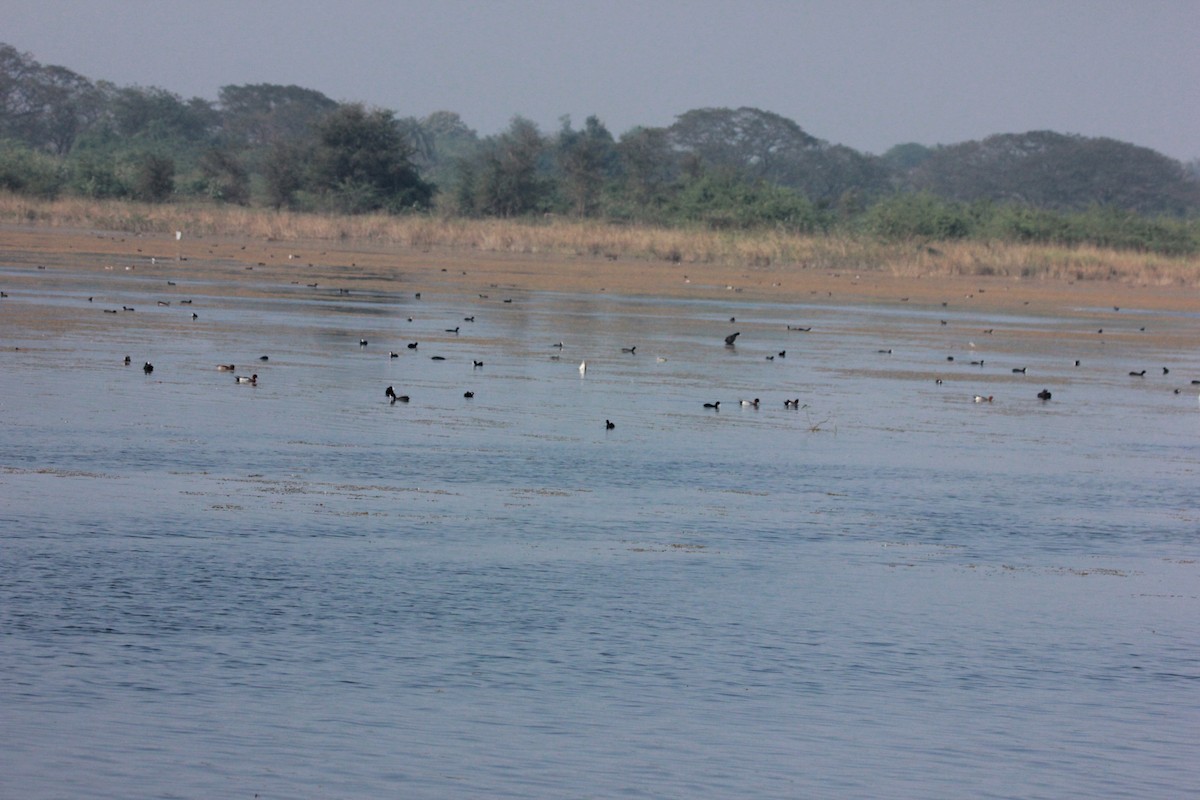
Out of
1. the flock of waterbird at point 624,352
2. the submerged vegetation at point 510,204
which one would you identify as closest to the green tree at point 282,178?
the submerged vegetation at point 510,204

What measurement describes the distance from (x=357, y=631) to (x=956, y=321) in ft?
86.9

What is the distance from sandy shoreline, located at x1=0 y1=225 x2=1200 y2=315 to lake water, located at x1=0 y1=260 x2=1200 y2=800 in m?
18.3

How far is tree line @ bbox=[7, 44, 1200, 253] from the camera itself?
5794 centimetres

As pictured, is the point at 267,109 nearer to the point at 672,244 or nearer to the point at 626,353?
the point at 672,244

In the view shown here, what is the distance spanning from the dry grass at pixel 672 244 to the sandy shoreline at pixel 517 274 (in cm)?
80

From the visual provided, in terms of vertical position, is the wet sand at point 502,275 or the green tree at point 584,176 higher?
the green tree at point 584,176

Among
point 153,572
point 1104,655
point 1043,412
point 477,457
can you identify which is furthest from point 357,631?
point 1043,412

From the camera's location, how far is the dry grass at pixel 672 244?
50.1 meters

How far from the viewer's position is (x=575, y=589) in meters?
9.11

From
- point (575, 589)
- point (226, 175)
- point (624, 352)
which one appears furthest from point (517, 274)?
point (575, 589)

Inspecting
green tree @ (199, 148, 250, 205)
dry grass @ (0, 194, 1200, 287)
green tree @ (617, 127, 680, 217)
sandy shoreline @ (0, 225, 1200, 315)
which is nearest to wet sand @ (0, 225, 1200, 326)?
sandy shoreline @ (0, 225, 1200, 315)

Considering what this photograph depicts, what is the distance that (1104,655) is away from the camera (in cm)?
853

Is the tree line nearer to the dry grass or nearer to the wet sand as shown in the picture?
the dry grass

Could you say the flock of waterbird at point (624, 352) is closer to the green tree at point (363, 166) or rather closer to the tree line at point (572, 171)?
the tree line at point (572, 171)
